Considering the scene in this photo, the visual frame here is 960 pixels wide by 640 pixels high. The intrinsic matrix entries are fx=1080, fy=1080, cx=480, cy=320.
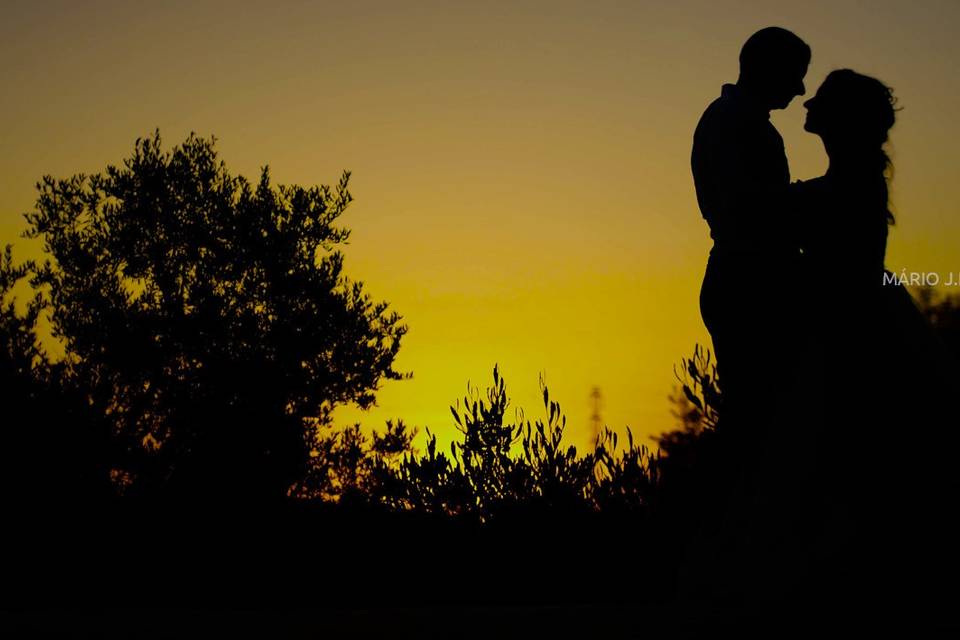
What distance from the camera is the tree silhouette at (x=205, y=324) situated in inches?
833

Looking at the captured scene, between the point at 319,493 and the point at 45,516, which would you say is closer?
the point at 45,516

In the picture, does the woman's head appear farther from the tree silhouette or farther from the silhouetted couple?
the tree silhouette

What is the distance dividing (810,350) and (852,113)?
3.18ft

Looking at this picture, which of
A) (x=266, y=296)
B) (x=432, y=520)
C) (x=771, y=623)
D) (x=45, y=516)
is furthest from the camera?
(x=266, y=296)

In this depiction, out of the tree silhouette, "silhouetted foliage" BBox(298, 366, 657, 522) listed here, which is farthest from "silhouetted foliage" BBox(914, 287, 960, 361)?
the tree silhouette

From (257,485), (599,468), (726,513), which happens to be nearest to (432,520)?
(599,468)

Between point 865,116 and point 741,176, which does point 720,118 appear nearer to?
point 741,176

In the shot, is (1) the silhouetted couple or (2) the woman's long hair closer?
(1) the silhouetted couple

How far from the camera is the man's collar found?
173 inches

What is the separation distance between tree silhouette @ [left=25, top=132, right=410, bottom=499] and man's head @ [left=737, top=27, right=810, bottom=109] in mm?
17450

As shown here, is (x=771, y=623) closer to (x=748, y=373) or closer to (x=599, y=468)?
(x=748, y=373)

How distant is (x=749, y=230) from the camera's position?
416 centimetres

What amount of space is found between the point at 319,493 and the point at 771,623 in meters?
18.9

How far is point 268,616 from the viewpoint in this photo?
3.25 meters
